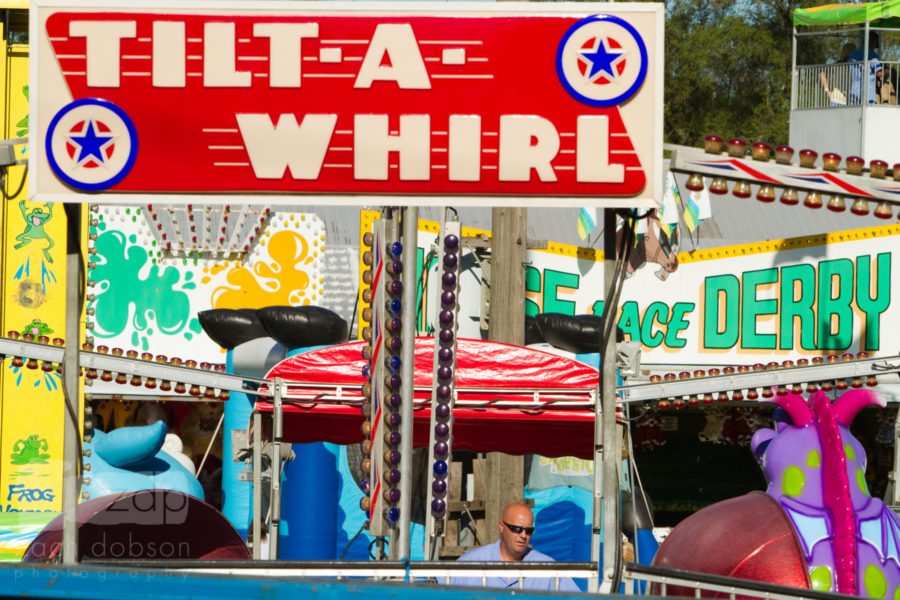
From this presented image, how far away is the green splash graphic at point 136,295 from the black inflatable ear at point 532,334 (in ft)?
12.2

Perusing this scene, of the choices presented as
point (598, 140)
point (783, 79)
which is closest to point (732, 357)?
point (598, 140)

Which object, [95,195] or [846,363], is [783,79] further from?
[95,195]

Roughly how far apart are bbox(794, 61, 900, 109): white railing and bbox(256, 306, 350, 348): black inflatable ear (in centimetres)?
1026

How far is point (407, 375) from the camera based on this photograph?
6598 millimetres

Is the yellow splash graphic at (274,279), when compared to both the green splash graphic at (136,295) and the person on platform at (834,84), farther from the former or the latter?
the person on platform at (834,84)

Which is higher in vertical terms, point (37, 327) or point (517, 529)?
point (37, 327)

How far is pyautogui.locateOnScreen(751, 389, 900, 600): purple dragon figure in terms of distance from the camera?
7.66 m

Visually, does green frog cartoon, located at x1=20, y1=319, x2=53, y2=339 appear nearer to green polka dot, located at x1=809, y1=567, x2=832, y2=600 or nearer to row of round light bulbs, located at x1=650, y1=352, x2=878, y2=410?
row of round light bulbs, located at x1=650, y1=352, x2=878, y2=410

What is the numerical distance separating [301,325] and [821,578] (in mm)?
4971

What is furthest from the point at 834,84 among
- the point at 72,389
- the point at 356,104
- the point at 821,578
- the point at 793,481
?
the point at 72,389

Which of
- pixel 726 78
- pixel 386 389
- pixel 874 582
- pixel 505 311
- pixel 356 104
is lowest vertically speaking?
pixel 874 582

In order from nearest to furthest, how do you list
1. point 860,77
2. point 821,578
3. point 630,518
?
point 821,578
point 630,518
point 860,77

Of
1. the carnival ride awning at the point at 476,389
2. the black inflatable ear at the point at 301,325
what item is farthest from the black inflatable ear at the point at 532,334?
the carnival ride awning at the point at 476,389

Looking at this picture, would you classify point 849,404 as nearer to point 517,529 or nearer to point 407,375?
point 517,529
